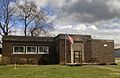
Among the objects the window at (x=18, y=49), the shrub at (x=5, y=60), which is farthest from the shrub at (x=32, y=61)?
the shrub at (x=5, y=60)

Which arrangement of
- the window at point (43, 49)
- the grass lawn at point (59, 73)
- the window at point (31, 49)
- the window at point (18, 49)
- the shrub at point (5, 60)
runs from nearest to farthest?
the grass lawn at point (59, 73)
the shrub at point (5, 60)
the window at point (18, 49)
the window at point (31, 49)
the window at point (43, 49)

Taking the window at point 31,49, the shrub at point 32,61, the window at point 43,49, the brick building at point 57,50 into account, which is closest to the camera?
the brick building at point 57,50

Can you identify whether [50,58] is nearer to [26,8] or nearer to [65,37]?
[65,37]

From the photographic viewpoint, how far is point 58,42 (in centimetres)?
5031

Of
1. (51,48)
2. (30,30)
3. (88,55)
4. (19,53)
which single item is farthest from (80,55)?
(30,30)

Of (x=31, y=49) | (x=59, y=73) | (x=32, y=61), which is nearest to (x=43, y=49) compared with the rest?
(x=31, y=49)

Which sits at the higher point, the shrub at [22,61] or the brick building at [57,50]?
the brick building at [57,50]

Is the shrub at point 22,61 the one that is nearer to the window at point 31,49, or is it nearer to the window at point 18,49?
the window at point 18,49

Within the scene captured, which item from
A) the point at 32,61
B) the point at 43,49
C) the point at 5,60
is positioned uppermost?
the point at 43,49

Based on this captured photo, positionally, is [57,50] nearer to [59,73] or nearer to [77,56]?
[77,56]

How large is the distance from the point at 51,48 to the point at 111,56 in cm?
1117

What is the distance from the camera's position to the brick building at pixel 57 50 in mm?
49375

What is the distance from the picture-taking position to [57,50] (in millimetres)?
51000

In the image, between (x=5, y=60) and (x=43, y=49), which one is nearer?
(x=5, y=60)
